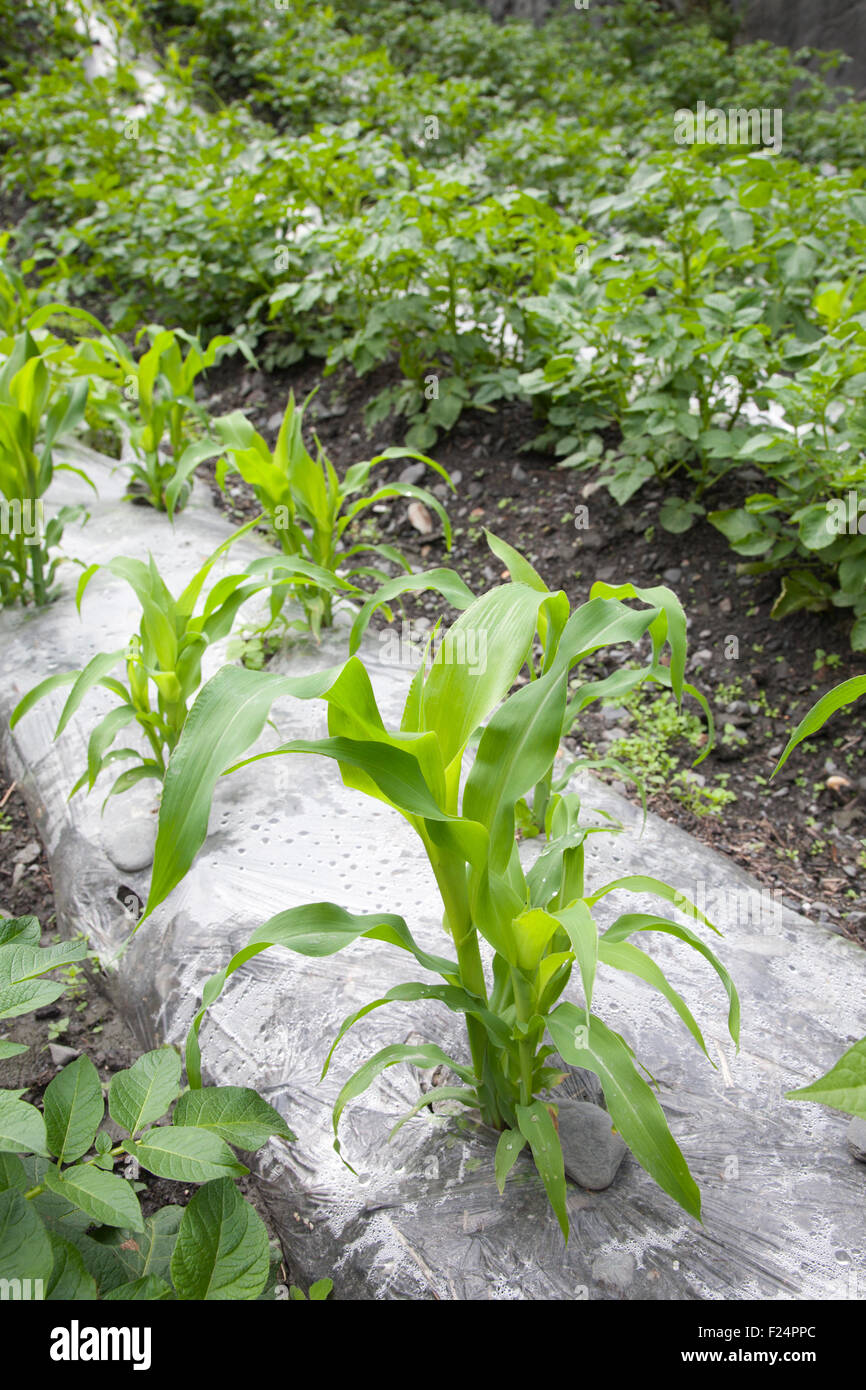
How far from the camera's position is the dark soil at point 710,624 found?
191cm

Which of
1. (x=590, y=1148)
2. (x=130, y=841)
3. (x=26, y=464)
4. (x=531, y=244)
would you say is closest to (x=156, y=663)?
(x=130, y=841)

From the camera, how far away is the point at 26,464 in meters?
2.34

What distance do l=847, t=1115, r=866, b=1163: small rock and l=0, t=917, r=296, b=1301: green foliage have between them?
743 mm

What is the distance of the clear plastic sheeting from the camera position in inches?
42.4

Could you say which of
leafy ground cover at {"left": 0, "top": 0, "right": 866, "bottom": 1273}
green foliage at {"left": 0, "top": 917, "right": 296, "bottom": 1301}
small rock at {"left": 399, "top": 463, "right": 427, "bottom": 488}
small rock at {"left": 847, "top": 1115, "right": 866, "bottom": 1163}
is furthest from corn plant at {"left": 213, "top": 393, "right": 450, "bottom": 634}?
small rock at {"left": 847, "top": 1115, "right": 866, "bottom": 1163}

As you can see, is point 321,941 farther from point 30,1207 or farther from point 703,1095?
point 703,1095

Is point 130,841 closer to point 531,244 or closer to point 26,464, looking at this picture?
point 26,464

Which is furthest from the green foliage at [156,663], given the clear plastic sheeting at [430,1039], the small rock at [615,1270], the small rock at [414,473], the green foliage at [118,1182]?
the small rock at [414,473]

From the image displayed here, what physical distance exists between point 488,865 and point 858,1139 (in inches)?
25.9

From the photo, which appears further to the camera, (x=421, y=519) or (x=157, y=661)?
(x=421, y=519)

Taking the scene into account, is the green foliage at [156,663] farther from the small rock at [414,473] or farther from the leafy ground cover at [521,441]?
the small rock at [414,473]

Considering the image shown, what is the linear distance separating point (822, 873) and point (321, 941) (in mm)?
1225

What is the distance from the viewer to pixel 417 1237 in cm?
111
